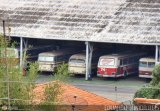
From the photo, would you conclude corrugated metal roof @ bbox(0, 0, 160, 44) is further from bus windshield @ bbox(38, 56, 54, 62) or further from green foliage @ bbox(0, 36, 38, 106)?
Result: green foliage @ bbox(0, 36, 38, 106)

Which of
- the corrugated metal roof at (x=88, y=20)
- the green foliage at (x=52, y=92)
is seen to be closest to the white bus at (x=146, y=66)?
the corrugated metal roof at (x=88, y=20)

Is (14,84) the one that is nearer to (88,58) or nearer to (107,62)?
(107,62)

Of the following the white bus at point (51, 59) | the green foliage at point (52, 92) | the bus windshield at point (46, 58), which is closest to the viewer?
the green foliage at point (52, 92)

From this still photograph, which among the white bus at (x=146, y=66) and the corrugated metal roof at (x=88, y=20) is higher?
the corrugated metal roof at (x=88, y=20)

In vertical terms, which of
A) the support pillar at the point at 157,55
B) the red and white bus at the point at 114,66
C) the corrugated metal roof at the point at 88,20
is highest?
Answer: the corrugated metal roof at the point at 88,20

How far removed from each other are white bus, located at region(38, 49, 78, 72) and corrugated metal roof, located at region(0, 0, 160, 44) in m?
1.39

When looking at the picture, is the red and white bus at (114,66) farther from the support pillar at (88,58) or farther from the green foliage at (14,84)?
the green foliage at (14,84)

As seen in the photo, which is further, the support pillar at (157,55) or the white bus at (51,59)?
the white bus at (51,59)

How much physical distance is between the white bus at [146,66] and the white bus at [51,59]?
19.0 ft

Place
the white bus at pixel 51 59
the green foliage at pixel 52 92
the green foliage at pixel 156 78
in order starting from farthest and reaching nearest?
the white bus at pixel 51 59 → the green foliage at pixel 156 78 → the green foliage at pixel 52 92

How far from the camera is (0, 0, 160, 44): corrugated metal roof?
49.1 m

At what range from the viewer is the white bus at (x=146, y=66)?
157 ft

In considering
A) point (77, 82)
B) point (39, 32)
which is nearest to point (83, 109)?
point (77, 82)

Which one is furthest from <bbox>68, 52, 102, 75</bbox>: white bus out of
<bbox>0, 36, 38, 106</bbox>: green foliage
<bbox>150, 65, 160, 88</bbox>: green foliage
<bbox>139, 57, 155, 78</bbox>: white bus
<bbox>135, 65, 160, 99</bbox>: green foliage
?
<bbox>0, 36, 38, 106</bbox>: green foliage
